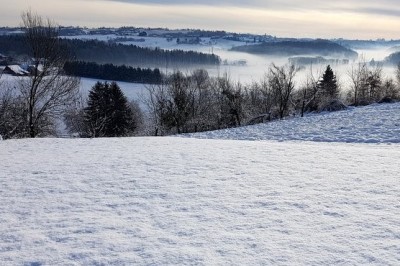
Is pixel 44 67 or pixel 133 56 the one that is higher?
pixel 133 56

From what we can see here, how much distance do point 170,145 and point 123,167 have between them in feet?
11.5

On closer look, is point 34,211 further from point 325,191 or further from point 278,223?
point 325,191

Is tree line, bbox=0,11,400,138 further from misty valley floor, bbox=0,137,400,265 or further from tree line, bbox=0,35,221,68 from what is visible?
tree line, bbox=0,35,221,68

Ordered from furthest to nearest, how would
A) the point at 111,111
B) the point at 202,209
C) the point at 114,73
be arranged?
the point at 114,73 → the point at 111,111 → the point at 202,209

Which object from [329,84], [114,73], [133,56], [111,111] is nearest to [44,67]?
[111,111]

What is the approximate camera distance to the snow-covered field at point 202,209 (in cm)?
457

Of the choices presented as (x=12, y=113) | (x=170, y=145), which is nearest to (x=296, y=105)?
(x=12, y=113)

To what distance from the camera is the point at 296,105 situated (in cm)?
5759

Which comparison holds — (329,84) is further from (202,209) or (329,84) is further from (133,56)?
(133,56)

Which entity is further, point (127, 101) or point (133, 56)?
point (133, 56)

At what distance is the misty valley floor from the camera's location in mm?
4578

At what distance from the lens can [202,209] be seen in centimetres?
599

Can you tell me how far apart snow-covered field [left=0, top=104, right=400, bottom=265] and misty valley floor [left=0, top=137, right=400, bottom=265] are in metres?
0.02

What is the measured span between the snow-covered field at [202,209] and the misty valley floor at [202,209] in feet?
0.06
